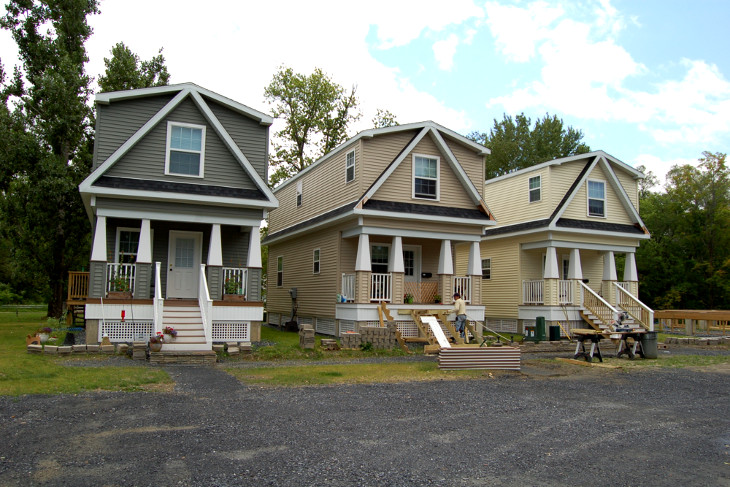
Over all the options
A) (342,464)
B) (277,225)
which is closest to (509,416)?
(342,464)

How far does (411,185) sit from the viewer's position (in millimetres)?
20547

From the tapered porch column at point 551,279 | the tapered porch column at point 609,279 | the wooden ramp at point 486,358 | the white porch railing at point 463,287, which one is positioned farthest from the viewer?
the tapered porch column at point 609,279

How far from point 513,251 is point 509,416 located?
1735cm

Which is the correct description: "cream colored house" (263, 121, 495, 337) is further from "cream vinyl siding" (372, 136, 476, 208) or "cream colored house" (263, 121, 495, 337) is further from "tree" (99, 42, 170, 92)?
"tree" (99, 42, 170, 92)

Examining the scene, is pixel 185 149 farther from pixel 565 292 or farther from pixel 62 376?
pixel 565 292

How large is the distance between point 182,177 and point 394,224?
7.12 metres

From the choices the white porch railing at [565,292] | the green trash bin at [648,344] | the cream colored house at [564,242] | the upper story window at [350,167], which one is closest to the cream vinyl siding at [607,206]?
the cream colored house at [564,242]

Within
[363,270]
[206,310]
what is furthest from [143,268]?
[363,270]

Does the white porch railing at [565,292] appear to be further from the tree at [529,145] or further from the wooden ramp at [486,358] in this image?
the tree at [529,145]

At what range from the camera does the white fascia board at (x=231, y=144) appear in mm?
17812

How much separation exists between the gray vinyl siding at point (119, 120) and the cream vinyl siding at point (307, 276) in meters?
7.71

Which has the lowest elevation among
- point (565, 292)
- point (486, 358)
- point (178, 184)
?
point (486, 358)

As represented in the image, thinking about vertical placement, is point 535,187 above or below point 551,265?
above

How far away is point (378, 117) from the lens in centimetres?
4528
